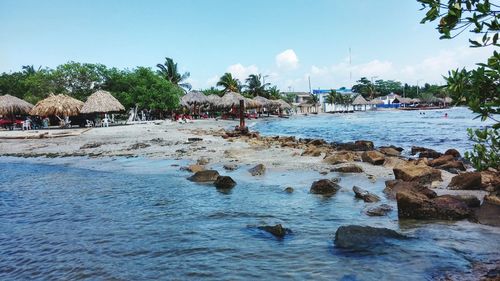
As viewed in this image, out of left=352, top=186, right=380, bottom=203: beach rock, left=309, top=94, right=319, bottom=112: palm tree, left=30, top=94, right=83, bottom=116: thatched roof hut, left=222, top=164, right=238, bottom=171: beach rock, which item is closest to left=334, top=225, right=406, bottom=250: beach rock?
left=352, top=186, right=380, bottom=203: beach rock

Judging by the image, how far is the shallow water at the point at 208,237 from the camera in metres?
4.71

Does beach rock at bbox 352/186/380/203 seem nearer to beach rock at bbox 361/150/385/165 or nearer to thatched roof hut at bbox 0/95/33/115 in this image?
beach rock at bbox 361/150/385/165

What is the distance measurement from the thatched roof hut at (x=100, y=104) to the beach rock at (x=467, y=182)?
29.5 meters

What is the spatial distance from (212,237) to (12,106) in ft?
110

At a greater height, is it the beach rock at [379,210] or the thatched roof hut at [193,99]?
the thatched roof hut at [193,99]

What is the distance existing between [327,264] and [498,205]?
136 inches

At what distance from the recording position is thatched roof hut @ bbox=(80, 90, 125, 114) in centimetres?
3250

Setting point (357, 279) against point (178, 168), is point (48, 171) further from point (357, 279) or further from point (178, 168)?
point (357, 279)

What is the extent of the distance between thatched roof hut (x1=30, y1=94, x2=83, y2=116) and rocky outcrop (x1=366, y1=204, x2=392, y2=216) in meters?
31.0

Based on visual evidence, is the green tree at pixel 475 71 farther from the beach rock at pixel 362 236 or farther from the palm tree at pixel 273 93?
the palm tree at pixel 273 93

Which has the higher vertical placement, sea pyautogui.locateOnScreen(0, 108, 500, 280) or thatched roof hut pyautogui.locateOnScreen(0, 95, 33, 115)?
thatched roof hut pyautogui.locateOnScreen(0, 95, 33, 115)

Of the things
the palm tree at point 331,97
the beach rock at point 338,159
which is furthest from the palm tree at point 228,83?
the beach rock at point 338,159

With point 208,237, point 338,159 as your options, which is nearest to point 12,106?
point 338,159

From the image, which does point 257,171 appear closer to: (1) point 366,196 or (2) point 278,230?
(1) point 366,196
